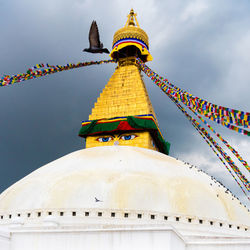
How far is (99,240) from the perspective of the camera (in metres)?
5.70

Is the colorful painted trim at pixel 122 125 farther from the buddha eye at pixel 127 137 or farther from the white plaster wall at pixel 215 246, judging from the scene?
the white plaster wall at pixel 215 246

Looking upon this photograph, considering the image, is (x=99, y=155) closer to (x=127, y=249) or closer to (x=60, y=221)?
(x=60, y=221)

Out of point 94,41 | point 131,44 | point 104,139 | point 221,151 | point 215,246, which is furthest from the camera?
point 131,44

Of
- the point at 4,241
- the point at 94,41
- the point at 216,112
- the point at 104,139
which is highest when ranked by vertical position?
the point at 94,41

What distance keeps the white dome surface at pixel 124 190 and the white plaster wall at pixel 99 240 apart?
1.49 meters

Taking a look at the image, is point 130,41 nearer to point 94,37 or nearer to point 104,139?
point 94,37

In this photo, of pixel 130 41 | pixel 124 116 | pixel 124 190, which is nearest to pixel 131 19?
pixel 130 41

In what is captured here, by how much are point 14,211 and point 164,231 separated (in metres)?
4.27

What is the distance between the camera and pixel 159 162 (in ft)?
31.0

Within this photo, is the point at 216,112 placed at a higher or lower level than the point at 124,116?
lower

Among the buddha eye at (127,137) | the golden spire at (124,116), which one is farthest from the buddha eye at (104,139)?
the buddha eye at (127,137)

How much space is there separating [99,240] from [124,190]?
213 cm

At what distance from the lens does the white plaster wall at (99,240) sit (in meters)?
5.40

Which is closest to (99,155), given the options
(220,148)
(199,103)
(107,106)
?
(199,103)
